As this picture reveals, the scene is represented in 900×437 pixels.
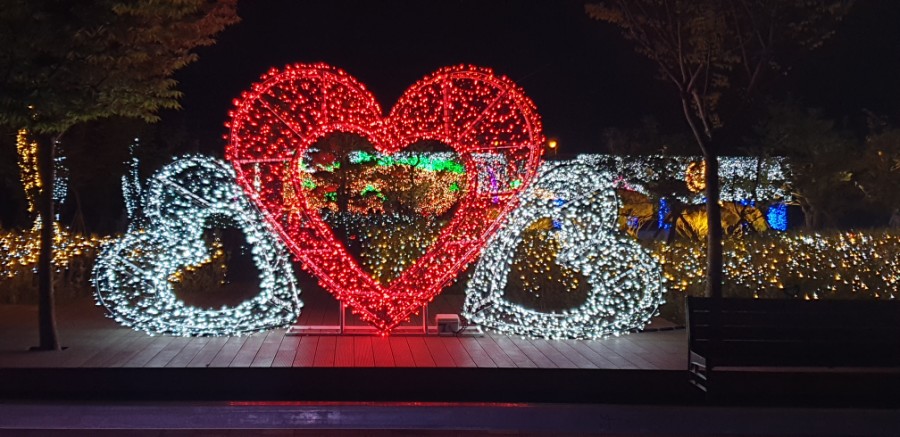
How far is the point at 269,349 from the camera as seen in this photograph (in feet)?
26.9

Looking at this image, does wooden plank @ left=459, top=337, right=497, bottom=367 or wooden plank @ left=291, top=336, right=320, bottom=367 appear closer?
wooden plank @ left=291, top=336, right=320, bottom=367

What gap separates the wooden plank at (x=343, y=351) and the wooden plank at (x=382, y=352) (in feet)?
0.77

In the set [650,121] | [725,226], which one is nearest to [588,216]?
[650,121]

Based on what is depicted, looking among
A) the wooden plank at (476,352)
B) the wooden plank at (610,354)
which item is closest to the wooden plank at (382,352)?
the wooden plank at (476,352)

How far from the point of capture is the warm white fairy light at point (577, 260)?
29.4 feet

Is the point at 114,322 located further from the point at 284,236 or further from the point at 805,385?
the point at 805,385

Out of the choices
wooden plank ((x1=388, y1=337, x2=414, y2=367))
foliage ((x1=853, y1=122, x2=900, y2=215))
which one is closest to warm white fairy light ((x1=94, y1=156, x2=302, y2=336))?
wooden plank ((x1=388, y1=337, x2=414, y2=367))

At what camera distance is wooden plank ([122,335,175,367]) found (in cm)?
747

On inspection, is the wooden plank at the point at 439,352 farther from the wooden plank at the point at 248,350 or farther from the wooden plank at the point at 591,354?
the wooden plank at the point at 248,350

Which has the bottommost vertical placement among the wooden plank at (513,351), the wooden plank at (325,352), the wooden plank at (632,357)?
the wooden plank at (632,357)

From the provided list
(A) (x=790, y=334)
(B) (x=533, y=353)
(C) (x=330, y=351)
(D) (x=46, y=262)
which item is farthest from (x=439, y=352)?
(D) (x=46, y=262)

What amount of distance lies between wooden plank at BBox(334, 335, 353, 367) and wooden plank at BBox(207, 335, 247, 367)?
38.8 inches

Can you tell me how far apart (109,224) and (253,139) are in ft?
52.7

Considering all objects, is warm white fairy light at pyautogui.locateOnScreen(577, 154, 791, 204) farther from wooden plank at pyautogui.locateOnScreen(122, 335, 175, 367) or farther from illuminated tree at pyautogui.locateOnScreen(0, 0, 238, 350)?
wooden plank at pyautogui.locateOnScreen(122, 335, 175, 367)
